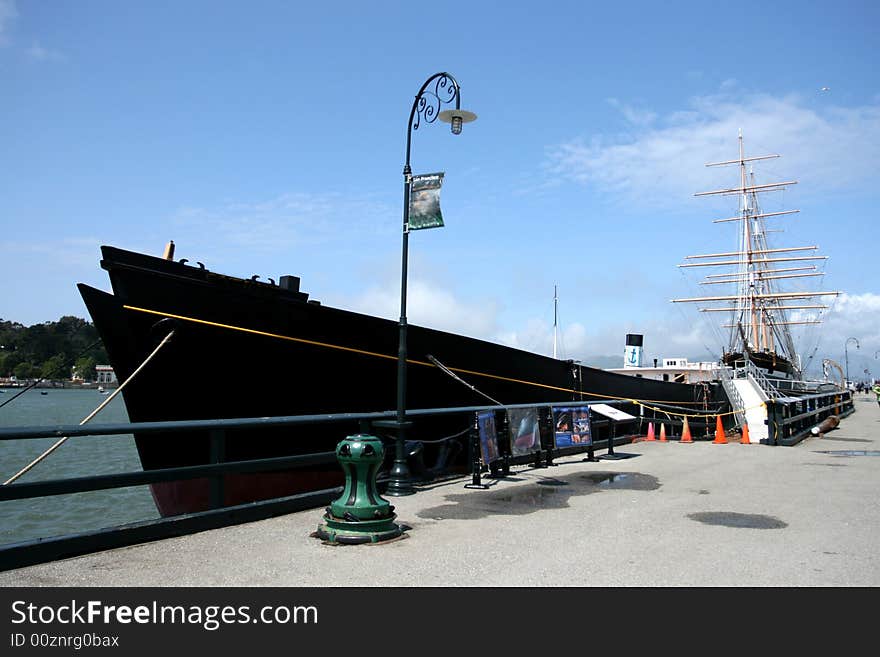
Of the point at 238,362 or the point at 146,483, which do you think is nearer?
the point at 146,483

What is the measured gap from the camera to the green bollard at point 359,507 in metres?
6.27

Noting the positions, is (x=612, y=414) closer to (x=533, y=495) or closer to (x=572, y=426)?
(x=572, y=426)

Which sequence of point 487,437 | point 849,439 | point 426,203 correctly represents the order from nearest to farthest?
point 426,203, point 487,437, point 849,439

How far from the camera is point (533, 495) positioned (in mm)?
9141

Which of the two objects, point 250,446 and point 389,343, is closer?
Answer: point 250,446

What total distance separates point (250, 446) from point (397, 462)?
2.79m

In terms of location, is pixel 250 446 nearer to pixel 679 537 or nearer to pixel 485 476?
pixel 485 476

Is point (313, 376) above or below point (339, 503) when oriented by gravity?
above

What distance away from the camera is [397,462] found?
29.9 ft

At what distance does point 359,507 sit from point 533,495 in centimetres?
351

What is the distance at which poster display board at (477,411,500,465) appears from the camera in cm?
999

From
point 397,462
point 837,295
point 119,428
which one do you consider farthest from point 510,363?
point 837,295

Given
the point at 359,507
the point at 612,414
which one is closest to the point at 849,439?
the point at 612,414

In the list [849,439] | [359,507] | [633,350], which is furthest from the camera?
[633,350]
